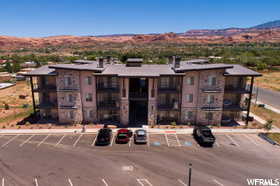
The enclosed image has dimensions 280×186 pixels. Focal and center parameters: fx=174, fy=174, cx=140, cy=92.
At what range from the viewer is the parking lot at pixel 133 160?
1815 cm

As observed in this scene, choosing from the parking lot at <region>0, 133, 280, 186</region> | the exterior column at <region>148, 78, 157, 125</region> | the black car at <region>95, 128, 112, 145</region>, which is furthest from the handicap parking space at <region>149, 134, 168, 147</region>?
the black car at <region>95, 128, 112, 145</region>

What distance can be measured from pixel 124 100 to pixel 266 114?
30123 millimetres

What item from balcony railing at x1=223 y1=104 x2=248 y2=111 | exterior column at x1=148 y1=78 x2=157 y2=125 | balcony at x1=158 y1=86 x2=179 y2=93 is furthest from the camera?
balcony railing at x1=223 y1=104 x2=248 y2=111

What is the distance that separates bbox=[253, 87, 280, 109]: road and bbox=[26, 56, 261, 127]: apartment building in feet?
61.3

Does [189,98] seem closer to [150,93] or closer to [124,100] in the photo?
[150,93]

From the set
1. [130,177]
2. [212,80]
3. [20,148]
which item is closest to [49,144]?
[20,148]

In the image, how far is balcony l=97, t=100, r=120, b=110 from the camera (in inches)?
1208

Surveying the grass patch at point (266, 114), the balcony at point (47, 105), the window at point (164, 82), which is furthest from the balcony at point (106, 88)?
the grass patch at point (266, 114)

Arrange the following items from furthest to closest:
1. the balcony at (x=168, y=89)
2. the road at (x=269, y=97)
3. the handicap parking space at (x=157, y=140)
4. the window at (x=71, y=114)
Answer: the road at (x=269, y=97)
the window at (x=71, y=114)
the balcony at (x=168, y=89)
the handicap parking space at (x=157, y=140)

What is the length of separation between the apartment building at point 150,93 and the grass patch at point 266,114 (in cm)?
728

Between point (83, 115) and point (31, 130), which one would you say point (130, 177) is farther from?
point (31, 130)

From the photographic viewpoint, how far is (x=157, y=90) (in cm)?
2978

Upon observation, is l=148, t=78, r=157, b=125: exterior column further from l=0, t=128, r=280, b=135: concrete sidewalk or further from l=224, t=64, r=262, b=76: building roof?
l=224, t=64, r=262, b=76: building roof

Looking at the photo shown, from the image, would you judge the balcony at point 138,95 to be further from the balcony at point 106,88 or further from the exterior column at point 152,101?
the balcony at point 106,88
